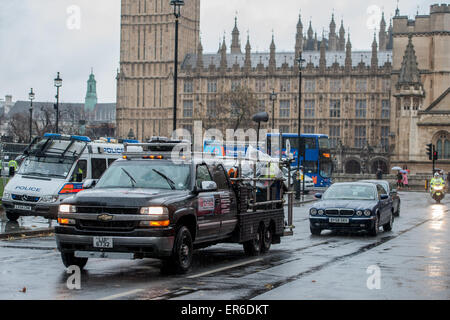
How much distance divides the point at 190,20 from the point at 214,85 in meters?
14.4

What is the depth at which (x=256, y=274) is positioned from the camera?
489 inches

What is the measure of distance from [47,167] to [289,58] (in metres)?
88.6

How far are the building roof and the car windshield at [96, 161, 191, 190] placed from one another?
91.9m

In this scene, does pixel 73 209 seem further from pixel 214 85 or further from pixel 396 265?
pixel 214 85

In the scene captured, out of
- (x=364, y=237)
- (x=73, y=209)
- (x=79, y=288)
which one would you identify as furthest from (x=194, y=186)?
(x=364, y=237)

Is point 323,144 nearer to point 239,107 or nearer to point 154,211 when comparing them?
point 239,107

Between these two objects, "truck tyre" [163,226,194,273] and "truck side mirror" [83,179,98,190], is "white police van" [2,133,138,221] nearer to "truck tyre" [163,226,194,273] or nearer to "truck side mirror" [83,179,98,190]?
"truck side mirror" [83,179,98,190]

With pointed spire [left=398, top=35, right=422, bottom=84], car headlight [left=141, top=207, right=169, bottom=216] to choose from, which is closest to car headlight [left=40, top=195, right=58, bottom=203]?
car headlight [left=141, top=207, right=169, bottom=216]

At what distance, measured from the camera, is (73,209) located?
11.8 meters

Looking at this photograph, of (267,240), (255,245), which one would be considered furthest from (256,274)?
(267,240)

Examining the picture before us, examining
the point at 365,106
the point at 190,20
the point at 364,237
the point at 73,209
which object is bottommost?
the point at 364,237

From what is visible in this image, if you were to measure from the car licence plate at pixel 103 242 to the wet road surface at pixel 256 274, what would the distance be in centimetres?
49

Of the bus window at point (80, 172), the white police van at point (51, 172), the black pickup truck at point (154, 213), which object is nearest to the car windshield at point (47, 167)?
the white police van at point (51, 172)

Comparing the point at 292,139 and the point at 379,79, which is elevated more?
the point at 379,79
